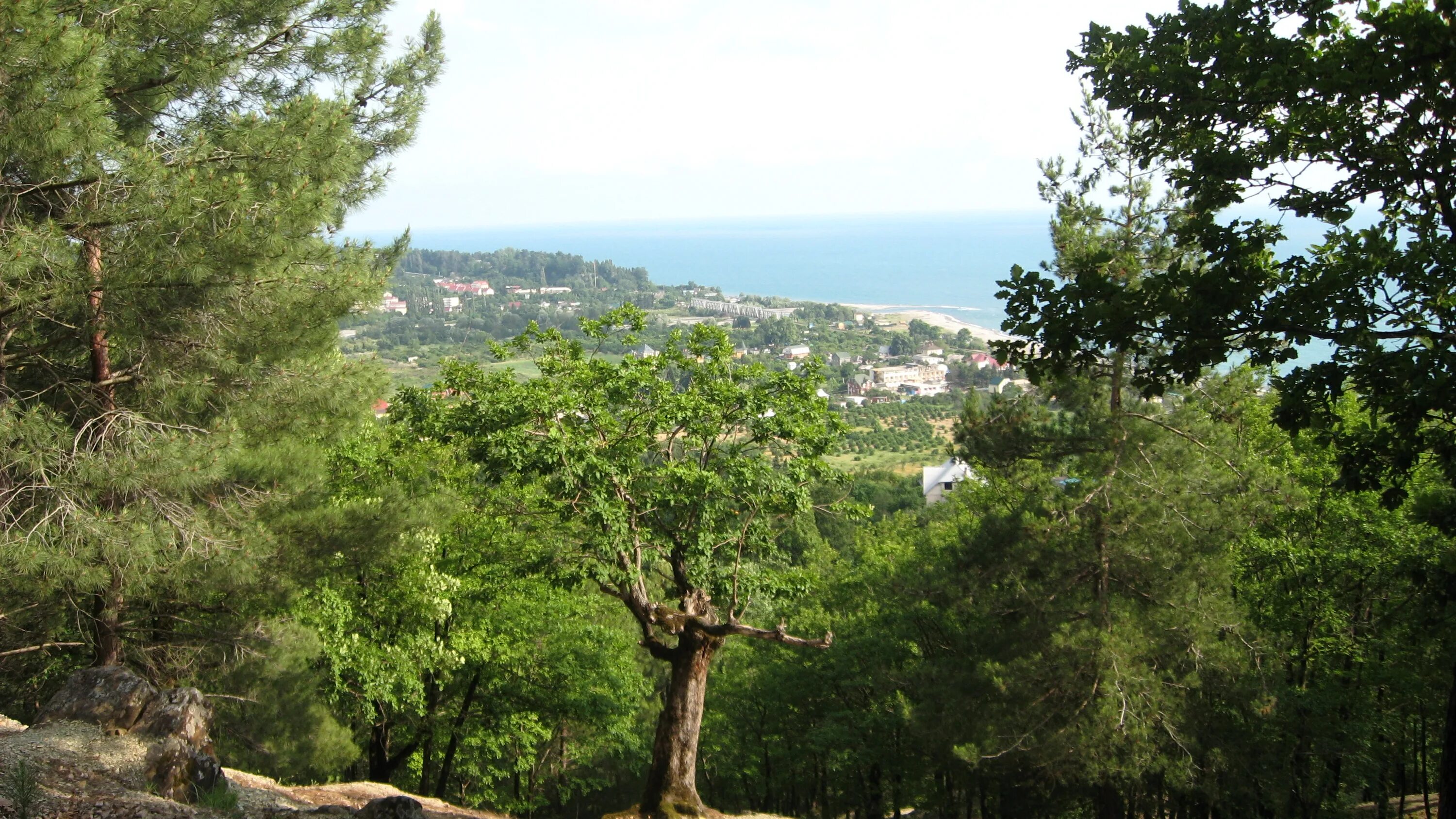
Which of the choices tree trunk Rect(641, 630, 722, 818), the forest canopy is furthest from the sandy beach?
tree trunk Rect(641, 630, 722, 818)

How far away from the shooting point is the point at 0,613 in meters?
7.33

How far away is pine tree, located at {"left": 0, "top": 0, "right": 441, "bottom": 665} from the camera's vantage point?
6781 millimetres

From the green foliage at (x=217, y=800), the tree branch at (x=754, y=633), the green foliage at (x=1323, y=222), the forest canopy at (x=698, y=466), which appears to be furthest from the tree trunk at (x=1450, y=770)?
the green foliage at (x=217, y=800)

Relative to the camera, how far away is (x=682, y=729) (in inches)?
392

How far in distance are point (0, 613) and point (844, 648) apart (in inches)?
450

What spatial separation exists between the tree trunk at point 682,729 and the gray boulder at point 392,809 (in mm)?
4233

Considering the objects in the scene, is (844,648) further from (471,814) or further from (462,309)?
(462,309)

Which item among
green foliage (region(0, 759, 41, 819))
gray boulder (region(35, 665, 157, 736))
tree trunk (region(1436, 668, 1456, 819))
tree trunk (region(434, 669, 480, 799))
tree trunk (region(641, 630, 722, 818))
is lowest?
tree trunk (region(434, 669, 480, 799))

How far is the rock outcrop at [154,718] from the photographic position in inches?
235

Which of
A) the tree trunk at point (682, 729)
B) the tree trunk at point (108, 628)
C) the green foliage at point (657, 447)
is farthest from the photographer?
the tree trunk at point (682, 729)

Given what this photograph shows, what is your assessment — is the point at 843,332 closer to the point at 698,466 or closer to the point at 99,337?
the point at 698,466

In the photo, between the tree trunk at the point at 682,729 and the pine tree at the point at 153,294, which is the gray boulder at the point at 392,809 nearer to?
the pine tree at the point at 153,294

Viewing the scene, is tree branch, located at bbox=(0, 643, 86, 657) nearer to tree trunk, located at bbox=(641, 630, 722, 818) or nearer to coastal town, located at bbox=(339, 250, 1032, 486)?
tree trunk, located at bbox=(641, 630, 722, 818)

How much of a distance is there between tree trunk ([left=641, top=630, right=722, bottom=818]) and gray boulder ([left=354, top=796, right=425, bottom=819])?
4.23 m
